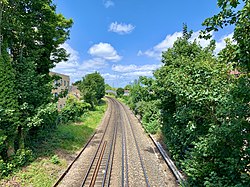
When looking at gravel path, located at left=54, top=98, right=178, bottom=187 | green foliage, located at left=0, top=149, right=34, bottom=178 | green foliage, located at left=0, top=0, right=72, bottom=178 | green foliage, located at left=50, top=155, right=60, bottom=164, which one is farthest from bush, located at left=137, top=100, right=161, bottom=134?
green foliage, located at left=0, top=149, right=34, bottom=178

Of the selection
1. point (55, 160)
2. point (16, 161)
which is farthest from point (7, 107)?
point (55, 160)

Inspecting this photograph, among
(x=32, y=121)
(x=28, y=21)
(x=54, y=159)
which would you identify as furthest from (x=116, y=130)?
(x=28, y=21)

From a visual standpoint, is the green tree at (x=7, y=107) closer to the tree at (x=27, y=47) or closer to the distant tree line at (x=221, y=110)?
the tree at (x=27, y=47)

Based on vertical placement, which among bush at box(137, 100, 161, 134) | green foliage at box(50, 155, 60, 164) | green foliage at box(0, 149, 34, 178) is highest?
bush at box(137, 100, 161, 134)

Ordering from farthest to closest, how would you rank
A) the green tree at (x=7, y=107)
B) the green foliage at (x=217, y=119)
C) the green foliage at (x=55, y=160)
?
the green foliage at (x=55, y=160) < the green tree at (x=7, y=107) < the green foliage at (x=217, y=119)

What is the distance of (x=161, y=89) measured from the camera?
13.9 metres

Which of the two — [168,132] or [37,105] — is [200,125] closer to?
[168,132]

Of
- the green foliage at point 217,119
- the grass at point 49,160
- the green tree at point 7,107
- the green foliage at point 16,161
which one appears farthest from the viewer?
the green tree at point 7,107

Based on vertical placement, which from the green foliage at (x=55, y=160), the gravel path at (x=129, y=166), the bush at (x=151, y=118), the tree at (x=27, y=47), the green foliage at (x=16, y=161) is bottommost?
the gravel path at (x=129, y=166)

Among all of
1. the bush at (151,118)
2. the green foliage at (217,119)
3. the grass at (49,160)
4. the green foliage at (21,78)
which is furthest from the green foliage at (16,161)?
the bush at (151,118)

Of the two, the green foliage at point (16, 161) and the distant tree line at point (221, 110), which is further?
the green foliage at point (16, 161)

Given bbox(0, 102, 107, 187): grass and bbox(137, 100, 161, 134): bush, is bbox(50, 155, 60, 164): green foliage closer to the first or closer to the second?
bbox(0, 102, 107, 187): grass

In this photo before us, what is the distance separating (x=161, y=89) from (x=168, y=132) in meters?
3.94

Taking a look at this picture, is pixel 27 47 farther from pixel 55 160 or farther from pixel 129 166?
pixel 129 166
